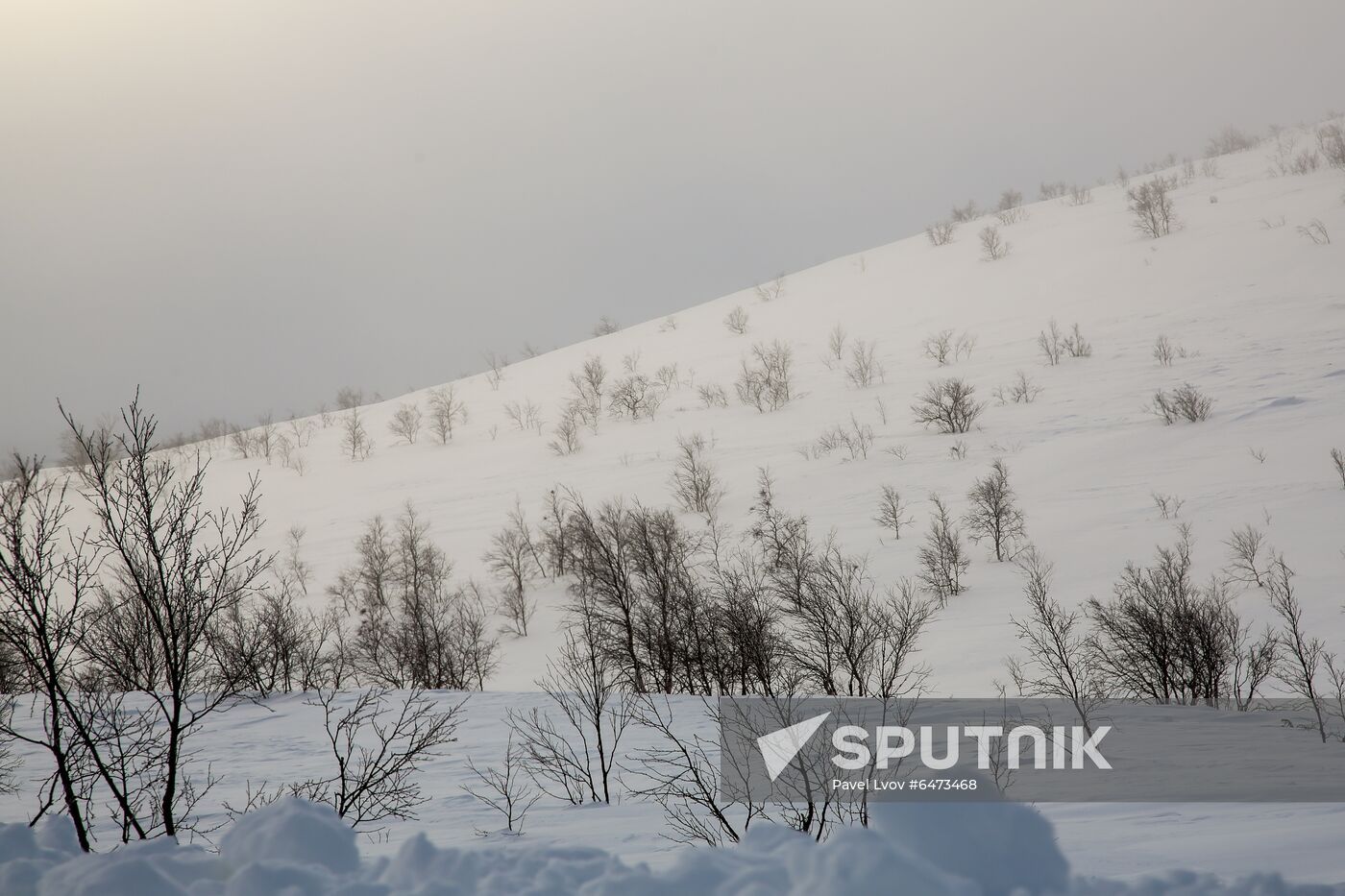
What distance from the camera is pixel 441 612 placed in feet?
115

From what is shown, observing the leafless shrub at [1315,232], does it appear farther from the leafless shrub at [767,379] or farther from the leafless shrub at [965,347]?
the leafless shrub at [767,379]

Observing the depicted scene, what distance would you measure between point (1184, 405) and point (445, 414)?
5183 centimetres

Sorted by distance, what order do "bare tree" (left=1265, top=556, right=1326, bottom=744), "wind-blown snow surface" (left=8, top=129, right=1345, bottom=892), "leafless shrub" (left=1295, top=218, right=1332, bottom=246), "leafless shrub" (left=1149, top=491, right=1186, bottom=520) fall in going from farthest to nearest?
"leafless shrub" (left=1295, top=218, right=1332, bottom=246), "leafless shrub" (left=1149, top=491, right=1186, bottom=520), "bare tree" (left=1265, top=556, right=1326, bottom=744), "wind-blown snow surface" (left=8, top=129, right=1345, bottom=892)

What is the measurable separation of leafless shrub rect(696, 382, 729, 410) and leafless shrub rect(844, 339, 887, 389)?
8979 millimetres

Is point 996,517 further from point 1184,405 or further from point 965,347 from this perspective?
point 965,347

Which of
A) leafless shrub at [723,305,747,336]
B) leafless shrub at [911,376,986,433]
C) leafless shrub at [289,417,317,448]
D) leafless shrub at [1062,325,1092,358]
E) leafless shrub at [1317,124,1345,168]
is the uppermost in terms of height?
leafless shrub at [1317,124,1345,168]

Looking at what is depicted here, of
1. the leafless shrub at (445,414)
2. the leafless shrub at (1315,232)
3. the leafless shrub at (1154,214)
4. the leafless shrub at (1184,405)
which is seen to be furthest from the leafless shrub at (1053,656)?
the leafless shrub at (1154,214)

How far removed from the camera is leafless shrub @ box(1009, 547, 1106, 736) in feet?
66.1

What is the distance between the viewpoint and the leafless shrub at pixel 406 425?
62.6 m

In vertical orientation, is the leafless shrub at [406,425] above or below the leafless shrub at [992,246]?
below

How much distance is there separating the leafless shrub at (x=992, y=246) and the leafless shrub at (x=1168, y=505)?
43.3 meters

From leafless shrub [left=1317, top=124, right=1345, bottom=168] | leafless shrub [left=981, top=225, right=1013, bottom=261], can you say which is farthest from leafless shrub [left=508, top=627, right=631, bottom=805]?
leafless shrub [left=1317, top=124, right=1345, bottom=168]

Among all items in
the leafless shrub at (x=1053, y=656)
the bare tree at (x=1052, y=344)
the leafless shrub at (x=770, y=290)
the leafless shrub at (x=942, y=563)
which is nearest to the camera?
the leafless shrub at (x=1053, y=656)

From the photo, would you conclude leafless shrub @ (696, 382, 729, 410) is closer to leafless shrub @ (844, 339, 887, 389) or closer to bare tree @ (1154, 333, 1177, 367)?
leafless shrub @ (844, 339, 887, 389)
